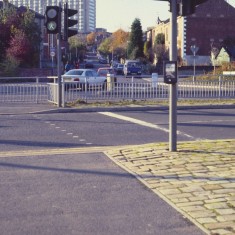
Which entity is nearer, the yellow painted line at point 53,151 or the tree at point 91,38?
the yellow painted line at point 53,151

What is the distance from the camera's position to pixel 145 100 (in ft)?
70.8

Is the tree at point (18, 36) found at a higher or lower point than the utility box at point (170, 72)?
higher

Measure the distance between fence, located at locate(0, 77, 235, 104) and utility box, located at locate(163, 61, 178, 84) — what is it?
12086 millimetres

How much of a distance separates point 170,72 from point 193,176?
2.15 metres

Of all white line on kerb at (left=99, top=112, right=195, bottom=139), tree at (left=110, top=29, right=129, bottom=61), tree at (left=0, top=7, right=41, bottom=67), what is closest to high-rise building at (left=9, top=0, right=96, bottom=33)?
tree at (left=110, top=29, right=129, bottom=61)

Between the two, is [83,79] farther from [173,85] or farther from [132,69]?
[132,69]

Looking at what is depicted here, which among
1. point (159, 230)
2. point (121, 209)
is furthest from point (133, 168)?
point (159, 230)

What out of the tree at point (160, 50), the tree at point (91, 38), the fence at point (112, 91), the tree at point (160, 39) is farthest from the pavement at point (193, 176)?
the tree at point (91, 38)

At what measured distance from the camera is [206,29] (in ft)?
235

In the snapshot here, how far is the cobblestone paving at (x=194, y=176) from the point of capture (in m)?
5.60

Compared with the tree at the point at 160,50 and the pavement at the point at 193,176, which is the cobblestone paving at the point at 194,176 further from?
the tree at the point at 160,50

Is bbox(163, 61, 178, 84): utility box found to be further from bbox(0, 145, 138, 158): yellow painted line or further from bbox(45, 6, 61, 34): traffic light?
bbox(45, 6, 61, 34): traffic light

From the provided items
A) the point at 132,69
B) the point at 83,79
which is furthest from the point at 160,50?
the point at 83,79

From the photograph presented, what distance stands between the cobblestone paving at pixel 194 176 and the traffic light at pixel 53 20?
8956 mm
